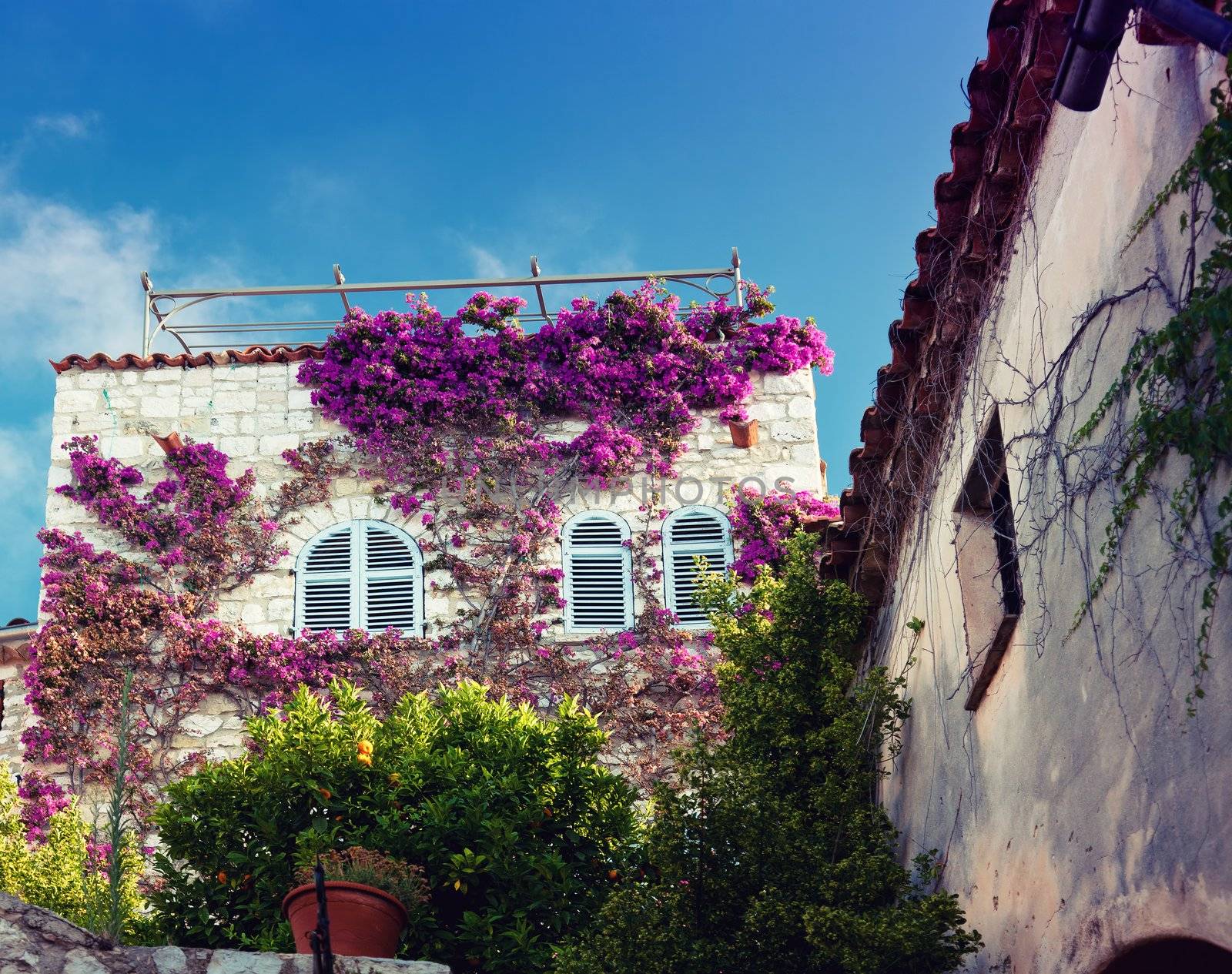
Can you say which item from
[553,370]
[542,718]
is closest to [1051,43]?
[542,718]

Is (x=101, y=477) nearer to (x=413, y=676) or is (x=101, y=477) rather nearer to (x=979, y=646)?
(x=413, y=676)

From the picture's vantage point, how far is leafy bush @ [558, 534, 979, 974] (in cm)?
568

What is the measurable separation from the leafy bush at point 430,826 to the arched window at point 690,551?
12.9 ft

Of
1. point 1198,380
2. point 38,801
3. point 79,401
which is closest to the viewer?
point 1198,380

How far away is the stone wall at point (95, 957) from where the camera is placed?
199 inches

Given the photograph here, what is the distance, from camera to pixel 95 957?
5176 millimetres

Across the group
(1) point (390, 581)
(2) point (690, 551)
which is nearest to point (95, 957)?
(1) point (390, 581)

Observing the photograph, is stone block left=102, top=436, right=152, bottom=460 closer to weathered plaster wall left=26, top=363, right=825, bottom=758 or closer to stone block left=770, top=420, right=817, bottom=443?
weathered plaster wall left=26, top=363, right=825, bottom=758

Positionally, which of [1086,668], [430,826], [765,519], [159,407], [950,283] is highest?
[159,407]

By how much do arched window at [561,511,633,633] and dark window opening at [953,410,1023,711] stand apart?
6.47 m

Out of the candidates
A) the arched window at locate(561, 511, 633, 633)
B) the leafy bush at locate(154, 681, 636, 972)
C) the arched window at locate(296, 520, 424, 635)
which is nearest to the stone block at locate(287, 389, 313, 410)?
the arched window at locate(296, 520, 424, 635)

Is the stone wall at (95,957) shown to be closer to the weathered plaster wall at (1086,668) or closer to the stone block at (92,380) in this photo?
the weathered plaster wall at (1086,668)

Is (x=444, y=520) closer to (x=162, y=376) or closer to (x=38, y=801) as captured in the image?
(x=162, y=376)

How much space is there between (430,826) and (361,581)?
5.01 metres
